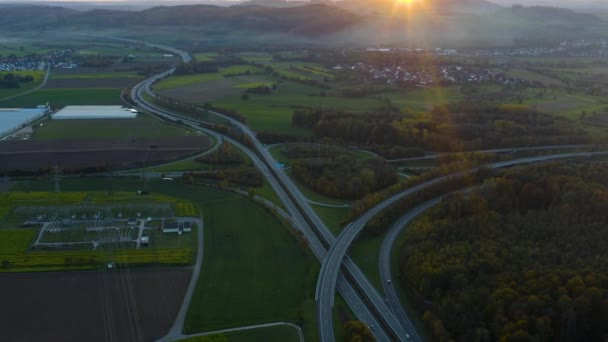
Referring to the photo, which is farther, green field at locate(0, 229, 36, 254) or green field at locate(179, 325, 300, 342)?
green field at locate(0, 229, 36, 254)

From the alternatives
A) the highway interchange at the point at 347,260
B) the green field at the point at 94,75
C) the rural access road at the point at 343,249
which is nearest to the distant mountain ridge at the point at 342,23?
the green field at the point at 94,75

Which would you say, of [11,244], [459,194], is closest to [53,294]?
[11,244]

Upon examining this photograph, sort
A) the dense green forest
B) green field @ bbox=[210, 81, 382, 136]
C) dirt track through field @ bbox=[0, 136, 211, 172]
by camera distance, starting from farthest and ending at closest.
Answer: green field @ bbox=[210, 81, 382, 136] → dirt track through field @ bbox=[0, 136, 211, 172] → the dense green forest

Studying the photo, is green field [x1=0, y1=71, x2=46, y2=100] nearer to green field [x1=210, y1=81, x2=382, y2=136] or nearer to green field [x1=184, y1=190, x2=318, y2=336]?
green field [x1=210, y1=81, x2=382, y2=136]

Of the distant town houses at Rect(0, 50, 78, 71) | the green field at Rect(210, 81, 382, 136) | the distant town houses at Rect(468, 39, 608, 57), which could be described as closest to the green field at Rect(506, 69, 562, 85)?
the distant town houses at Rect(468, 39, 608, 57)

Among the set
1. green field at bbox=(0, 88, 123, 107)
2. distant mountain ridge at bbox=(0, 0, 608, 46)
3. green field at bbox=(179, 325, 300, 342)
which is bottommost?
green field at bbox=(179, 325, 300, 342)

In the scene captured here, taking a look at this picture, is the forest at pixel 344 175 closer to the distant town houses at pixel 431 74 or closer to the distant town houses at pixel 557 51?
the distant town houses at pixel 431 74
